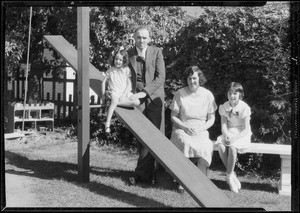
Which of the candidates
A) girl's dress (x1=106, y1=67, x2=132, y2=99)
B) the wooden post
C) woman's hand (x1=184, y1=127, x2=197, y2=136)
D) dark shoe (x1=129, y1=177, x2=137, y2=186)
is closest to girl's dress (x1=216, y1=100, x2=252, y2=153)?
woman's hand (x1=184, y1=127, x2=197, y2=136)

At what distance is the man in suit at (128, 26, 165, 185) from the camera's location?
5.08 m

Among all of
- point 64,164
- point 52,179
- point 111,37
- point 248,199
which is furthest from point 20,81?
point 248,199

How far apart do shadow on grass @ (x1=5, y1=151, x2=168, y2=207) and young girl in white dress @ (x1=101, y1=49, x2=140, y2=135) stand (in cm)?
65

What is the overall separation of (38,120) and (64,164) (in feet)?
7.69

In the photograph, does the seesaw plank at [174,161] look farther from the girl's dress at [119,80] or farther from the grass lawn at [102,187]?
the grass lawn at [102,187]

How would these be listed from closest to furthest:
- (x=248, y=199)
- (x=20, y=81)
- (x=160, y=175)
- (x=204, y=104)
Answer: (x=248, y=199) < (x=204, y=104) < (x=160, y=175) < (x=20, y=81)

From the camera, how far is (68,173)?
18.5ft

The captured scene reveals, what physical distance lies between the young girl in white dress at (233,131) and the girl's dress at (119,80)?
45.4 inches

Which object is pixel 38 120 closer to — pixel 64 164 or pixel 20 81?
pixel 20 81

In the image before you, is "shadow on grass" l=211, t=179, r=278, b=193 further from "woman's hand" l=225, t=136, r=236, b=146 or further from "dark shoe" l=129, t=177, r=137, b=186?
"dark shoe" l=129, t=177, r=137, b=186

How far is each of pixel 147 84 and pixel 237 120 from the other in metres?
1.12

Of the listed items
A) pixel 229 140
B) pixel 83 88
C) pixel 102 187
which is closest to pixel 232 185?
pixel 229 140

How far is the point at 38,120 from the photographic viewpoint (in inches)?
326

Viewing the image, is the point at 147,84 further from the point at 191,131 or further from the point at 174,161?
the point at 174,161
